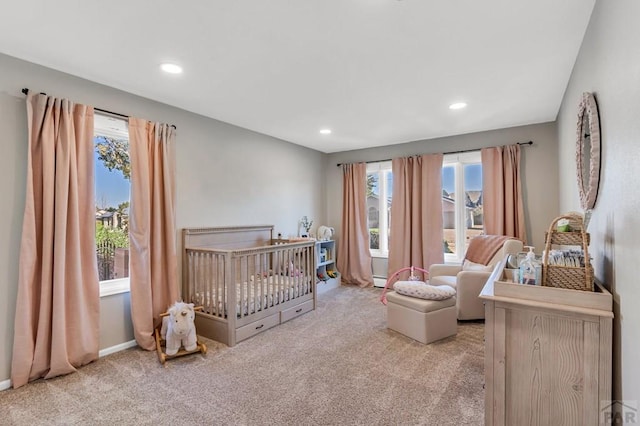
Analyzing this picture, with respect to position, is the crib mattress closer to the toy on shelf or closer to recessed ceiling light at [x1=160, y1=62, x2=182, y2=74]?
the toy on shelf

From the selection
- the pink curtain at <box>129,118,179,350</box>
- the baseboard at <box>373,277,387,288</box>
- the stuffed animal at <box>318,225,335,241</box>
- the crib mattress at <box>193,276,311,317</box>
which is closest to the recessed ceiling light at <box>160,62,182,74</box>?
the pink curtain at <box>129,118,179,350</box>

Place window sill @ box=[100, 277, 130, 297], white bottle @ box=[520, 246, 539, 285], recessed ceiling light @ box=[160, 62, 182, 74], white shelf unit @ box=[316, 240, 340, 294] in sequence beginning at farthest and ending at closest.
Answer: white shelf unit @ box=[316, 240, 340, 294] → window sill @ box=[100, 277, 130, 297] → recessed ceiling light @ box=[160, 62, 182, 74] → white bottle @ box=[520, 246, 539, 285]

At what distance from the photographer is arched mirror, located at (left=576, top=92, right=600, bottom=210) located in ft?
5.41

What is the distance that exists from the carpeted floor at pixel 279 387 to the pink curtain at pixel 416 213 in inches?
68.0

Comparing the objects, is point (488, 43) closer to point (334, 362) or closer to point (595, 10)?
point (595, 10)

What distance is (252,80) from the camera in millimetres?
2654

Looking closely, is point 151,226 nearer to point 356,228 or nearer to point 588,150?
point 356,228

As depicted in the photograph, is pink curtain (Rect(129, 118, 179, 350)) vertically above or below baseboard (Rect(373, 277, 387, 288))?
above

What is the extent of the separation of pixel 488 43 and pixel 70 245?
339cm

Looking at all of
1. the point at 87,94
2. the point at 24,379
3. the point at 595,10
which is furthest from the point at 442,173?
the point at 24,379

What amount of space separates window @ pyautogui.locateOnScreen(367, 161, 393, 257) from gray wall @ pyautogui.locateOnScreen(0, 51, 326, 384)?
0.89m

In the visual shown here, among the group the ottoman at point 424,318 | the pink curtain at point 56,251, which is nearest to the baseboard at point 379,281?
the ottoman at point 424,318

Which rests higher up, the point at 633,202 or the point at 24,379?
the point at 633,202

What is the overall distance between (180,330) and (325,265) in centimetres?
292
